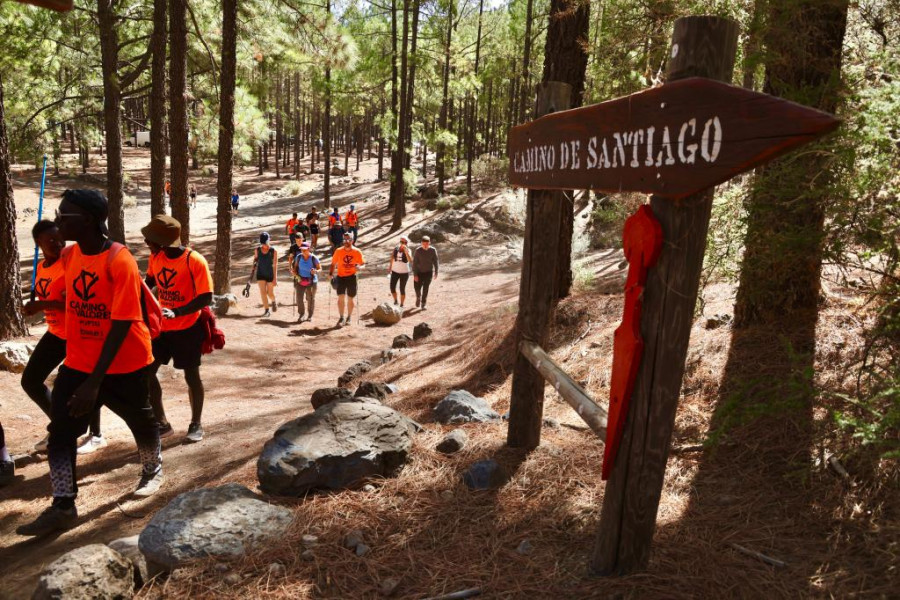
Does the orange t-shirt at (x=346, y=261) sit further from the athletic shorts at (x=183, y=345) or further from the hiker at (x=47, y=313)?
the hiker at (x=47, y=313)

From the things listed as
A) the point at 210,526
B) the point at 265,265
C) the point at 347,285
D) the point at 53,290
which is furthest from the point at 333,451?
the point at 265,265

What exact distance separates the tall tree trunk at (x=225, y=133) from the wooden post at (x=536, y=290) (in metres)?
10.0

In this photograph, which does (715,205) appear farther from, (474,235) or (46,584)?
(474,235)

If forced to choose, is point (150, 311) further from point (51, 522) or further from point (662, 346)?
point (662, 346)

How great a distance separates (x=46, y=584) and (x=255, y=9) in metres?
14.2

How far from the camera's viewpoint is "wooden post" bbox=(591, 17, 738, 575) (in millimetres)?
2102

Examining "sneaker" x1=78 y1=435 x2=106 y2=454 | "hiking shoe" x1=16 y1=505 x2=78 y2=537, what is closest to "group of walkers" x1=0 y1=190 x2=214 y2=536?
"hiking shoe" x1=16 y1=505 x2=78 y2=537

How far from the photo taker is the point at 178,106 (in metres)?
11.1

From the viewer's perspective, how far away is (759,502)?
119 inches

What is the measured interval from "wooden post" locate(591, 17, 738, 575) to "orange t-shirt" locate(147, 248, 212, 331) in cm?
384

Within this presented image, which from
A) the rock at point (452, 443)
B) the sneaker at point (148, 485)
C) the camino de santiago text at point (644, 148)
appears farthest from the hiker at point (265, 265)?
the camino de santiago text at point (644, 148)

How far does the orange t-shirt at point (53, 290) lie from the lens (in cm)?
462

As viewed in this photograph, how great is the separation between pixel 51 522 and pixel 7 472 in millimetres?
1287

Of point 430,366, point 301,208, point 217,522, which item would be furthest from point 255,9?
point 301,208
